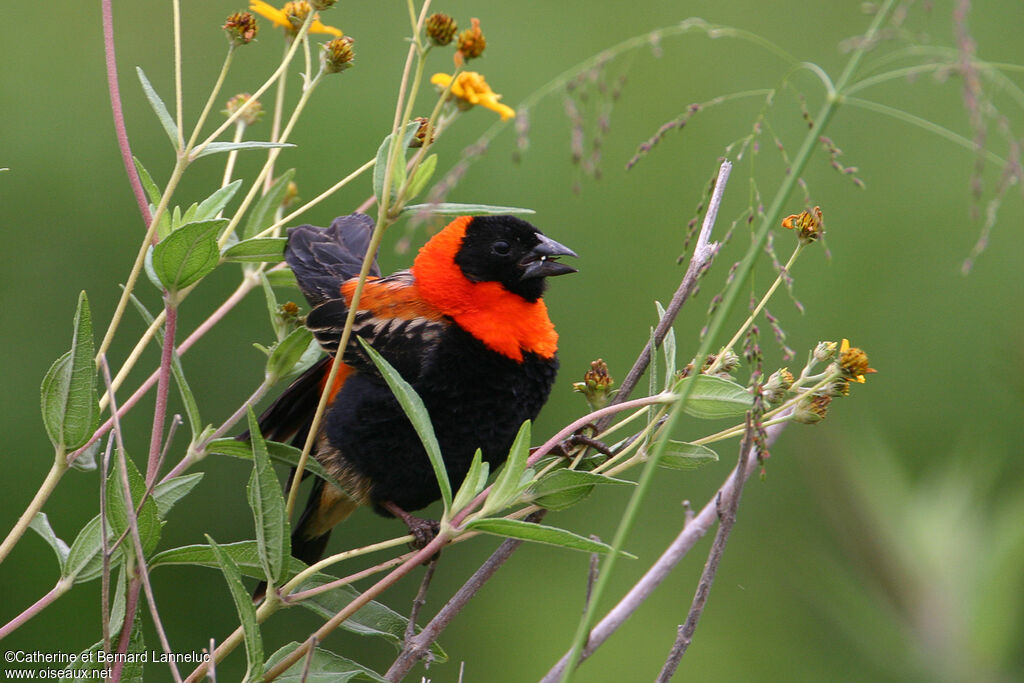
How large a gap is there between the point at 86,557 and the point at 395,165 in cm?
64

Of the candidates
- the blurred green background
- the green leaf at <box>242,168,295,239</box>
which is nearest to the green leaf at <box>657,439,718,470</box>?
the green leaf at <box>242,168,295,239</box>

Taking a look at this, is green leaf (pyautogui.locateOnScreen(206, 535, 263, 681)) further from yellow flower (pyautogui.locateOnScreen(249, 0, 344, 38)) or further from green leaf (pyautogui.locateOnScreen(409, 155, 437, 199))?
yellow flower (pyautogui.locateOnScreen(249, 0, 344, 38))

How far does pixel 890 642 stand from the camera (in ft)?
→ 6.14

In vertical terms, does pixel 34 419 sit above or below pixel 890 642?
below

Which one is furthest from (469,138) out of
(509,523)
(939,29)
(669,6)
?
(509,523)

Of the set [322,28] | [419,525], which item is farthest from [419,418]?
[419,525]

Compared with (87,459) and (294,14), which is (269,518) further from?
(294,14)

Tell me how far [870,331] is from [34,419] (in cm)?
326

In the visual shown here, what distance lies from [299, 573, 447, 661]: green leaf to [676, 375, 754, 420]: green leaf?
19.7 inches

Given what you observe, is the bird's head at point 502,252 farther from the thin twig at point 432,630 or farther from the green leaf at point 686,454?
the thin twig at point 432,630

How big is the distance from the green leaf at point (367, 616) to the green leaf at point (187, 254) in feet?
1.44

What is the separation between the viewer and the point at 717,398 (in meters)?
1.33

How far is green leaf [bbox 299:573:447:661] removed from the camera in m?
1.46

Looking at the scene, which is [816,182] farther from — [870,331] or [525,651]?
[525,651]
